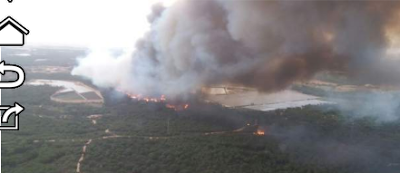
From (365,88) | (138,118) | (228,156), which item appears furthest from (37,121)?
(365,88)

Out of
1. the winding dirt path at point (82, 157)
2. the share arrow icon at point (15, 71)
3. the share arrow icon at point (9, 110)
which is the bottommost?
the winding dirt path at point (82, 157)

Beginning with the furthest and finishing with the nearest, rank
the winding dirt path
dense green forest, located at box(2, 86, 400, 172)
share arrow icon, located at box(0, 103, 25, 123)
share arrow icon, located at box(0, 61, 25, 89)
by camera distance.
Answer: dense green forest, located at box(2, 86, 400, 172)
the winding dirt path
share arrow icon, located at box(0, 103, 25, 123)
share arrow icon, located at box(0, 61, 25, 89)

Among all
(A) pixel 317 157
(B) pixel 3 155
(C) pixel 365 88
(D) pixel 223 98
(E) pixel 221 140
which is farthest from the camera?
(D) pixel 223 98

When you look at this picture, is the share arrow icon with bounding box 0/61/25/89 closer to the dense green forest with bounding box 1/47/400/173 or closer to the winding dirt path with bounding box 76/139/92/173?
the dense green forest with bounding box 1/47/400/173

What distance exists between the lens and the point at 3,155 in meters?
34.3

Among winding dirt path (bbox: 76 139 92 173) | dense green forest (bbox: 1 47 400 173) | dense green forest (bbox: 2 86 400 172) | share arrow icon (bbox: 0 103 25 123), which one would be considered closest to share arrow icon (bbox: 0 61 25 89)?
share arrow icon (bbox: 0 103 25 123)

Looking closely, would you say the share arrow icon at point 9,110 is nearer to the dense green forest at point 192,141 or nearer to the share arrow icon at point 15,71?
the share arrow icon at point 15,71

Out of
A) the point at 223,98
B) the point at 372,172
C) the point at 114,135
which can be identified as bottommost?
the point at 372,172

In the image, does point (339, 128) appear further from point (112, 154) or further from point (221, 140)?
point (112, 154)

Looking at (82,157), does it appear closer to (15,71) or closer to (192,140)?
(192,140)

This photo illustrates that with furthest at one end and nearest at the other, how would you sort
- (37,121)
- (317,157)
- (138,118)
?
(138,118) < (37,121) < (317,157)

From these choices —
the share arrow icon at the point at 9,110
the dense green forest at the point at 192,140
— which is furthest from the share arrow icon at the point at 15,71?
the dense green forest at the point at 192,140

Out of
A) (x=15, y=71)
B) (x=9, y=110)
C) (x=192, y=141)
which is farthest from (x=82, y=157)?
(x=15, y=71)

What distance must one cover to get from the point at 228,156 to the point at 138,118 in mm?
16950
